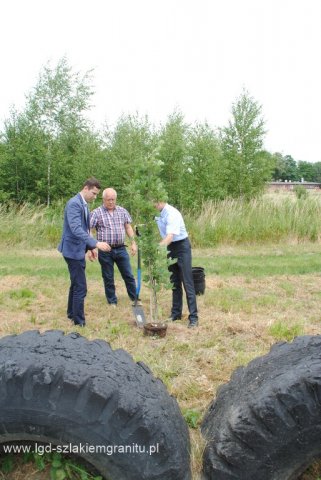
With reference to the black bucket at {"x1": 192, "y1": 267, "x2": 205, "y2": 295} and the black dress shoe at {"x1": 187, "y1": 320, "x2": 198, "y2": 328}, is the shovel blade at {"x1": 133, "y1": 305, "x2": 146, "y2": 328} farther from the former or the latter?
the black bucket at {"x1": 192, "y1": 267, "x2": 205, "y2": 295}

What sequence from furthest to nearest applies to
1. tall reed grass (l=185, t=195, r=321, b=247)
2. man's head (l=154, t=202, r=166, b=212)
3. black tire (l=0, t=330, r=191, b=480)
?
tall reed grass (l=185, t=195, r=321, b=247) < man's head (l=154, t=202, r=166, b=212) < black tire (l=0, t=330, r=191, b=480)

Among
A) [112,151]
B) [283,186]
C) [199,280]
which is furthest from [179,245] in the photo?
[283,186]

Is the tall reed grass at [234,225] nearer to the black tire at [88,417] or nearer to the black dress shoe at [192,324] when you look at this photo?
the black dress shoe at [192,324]

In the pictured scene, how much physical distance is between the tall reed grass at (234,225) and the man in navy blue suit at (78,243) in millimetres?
8033

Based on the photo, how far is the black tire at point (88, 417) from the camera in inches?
81.0

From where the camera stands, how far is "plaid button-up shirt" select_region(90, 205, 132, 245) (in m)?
7.23

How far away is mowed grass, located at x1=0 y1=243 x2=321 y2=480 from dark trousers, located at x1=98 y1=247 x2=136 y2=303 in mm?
238

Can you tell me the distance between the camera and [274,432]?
2.08 m

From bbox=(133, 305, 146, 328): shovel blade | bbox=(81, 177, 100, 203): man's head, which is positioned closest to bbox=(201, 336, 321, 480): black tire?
bbox=(133, 305, 146, 328): shovel blade

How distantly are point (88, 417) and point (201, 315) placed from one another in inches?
189

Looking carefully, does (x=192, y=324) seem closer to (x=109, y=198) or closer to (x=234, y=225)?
(x=109, y=198)

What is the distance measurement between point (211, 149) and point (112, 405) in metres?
18.5

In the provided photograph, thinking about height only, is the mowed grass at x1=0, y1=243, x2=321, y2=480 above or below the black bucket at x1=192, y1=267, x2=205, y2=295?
below

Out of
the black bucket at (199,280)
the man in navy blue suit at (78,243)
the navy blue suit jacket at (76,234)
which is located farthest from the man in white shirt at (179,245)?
the black bucket at (199,280)
